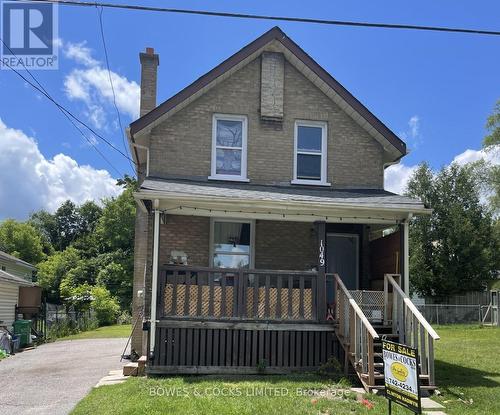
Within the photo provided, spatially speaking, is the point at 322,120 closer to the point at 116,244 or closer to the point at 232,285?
the point at 232,285

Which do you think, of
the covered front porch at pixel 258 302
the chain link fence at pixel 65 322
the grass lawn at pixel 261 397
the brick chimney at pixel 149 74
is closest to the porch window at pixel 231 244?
the covered front porch at pixel 258 302

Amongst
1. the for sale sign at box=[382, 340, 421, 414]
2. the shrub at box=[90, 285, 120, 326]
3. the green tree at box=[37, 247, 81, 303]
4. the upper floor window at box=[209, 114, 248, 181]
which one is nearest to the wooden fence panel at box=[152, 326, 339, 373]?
the for sale sign at box=[382, 340, 421, 414]

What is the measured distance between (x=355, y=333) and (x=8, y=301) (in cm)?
1829

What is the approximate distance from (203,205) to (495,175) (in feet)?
93.7

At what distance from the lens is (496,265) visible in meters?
35.7

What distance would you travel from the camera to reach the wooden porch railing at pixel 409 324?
357 inches

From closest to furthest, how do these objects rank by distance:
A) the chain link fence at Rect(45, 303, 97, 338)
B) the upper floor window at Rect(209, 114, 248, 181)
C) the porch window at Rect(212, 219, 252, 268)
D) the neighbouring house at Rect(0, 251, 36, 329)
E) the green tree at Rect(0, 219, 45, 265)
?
1. the porch window at Rect(212, 219, 252, 268)
2. the upper floor window at Rect(209, 114, 248, 181)
3. the neighbouring house at Rect(0, 251, 36, 329)
4. the chain link fence at Rect(45, 303, 97, 338)
5. the green tree at Rect(0, 219, 45, 265)

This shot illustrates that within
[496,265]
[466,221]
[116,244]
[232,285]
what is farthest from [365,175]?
[116,244]

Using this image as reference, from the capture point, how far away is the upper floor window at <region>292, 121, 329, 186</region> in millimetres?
13453

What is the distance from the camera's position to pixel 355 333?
9727 mm

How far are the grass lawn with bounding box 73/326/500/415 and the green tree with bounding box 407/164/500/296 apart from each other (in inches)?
965

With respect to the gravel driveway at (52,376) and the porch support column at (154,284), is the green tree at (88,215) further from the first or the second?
the porch support column at (154,284)

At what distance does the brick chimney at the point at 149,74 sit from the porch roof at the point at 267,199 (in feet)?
12.7

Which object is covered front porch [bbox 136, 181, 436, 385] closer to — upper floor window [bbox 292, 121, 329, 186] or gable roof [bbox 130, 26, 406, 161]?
upper floor window [bbox 292, 121, 329, 186]
